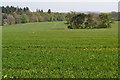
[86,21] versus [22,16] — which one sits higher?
[22,16]

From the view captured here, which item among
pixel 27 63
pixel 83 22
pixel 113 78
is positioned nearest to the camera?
pixel 113 78

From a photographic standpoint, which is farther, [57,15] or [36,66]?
[57,15]

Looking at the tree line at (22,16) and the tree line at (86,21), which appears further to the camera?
the tree line at (22,16)

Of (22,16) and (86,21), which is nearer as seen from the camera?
(86,21)

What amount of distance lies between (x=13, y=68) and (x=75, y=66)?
3579 millimetres

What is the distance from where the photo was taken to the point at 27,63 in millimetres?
15688

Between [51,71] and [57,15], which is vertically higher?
[57,15]

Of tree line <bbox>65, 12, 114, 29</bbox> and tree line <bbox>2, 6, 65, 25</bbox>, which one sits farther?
tree line <bbox>2, 6, 65, 25</bbox>

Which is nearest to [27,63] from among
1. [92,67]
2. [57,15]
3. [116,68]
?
[92,67]

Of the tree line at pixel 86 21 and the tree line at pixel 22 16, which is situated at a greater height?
the tree line at pixel 22 16

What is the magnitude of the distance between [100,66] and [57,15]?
179501mm

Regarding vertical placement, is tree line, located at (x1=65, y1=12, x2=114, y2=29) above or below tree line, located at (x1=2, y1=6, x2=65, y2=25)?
below

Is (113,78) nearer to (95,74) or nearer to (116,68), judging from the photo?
(95,74)

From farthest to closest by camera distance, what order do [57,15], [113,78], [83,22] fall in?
[57,15]
[83,22]
[113,78]
